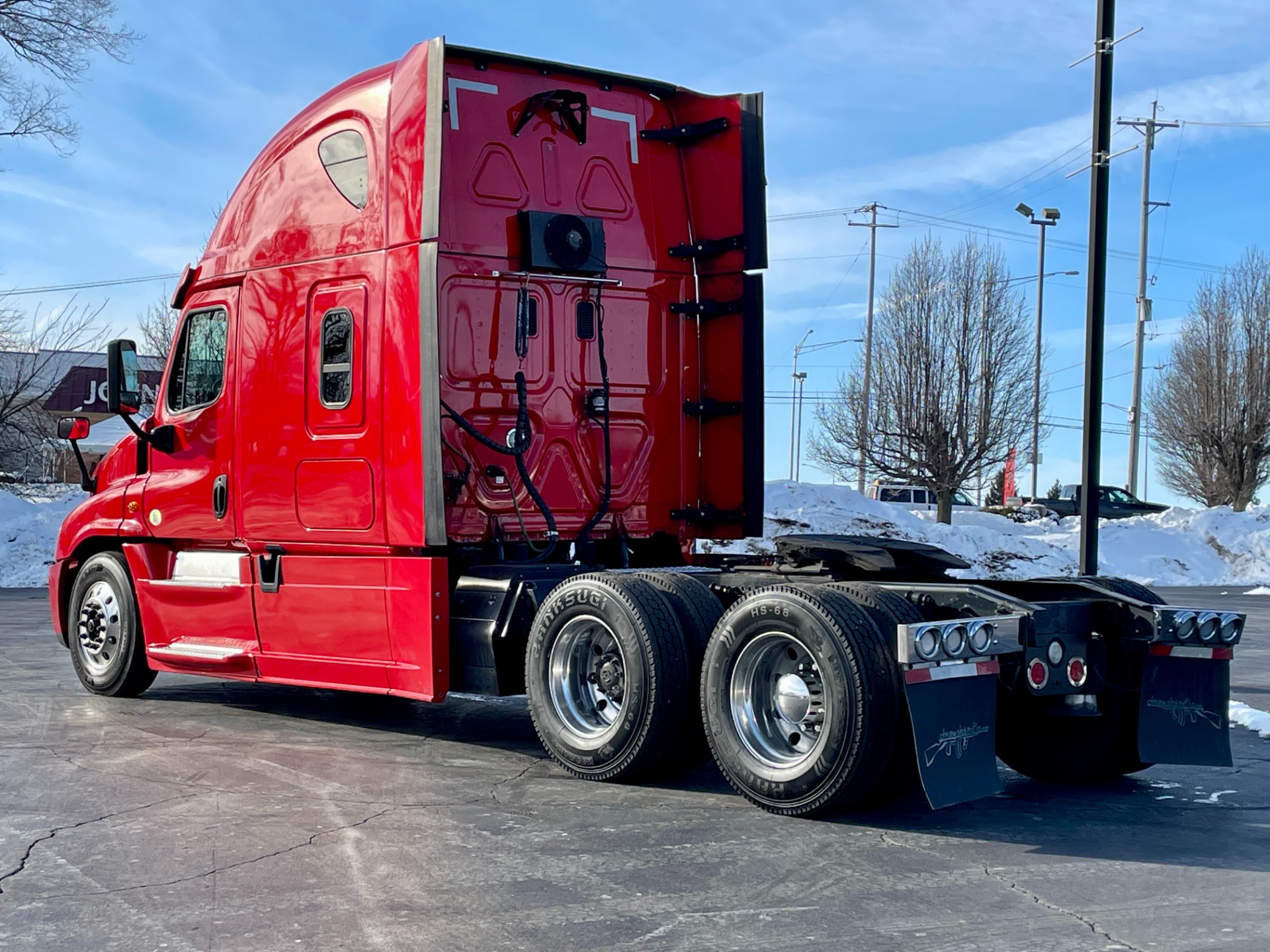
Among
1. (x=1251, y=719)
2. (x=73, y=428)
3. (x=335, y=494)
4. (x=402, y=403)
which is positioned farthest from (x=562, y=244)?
(x=1251, y=719)

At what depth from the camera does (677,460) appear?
28.4ft

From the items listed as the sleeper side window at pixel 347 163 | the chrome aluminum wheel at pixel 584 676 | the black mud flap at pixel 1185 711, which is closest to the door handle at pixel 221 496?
the sleeper side window at pixel 347 163

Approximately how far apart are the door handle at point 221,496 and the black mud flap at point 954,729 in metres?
4.80

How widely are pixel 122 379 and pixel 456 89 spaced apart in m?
2.99

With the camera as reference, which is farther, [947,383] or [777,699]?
[947,383]

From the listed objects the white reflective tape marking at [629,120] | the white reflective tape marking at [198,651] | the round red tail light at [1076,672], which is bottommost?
the white reflective tape marking at [198,651]

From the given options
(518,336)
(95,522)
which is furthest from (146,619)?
(518,336)

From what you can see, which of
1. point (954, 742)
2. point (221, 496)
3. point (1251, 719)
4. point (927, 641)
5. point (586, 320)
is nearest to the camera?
point (927, 641)

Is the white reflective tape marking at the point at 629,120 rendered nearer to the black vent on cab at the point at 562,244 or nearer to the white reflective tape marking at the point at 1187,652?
the black vent on cab at the point at 562,244

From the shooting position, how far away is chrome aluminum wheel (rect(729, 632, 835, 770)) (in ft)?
19.1

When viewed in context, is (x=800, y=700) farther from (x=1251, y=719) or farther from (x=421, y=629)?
(x=1251, y=719)

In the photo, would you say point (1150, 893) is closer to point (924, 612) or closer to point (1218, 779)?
point (924, 612)

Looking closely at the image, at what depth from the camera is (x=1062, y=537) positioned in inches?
1171

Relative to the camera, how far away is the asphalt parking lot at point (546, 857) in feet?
14.0
